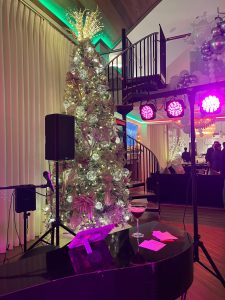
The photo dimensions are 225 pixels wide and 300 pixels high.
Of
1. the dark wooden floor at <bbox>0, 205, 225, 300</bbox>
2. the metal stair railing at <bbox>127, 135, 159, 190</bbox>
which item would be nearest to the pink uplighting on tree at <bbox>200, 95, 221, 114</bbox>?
the dark wooden floor at <bbox>0, 205, 225, 300</bbox>

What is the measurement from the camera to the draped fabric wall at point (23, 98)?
A: 3.64 m

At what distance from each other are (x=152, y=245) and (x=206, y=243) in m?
2.61

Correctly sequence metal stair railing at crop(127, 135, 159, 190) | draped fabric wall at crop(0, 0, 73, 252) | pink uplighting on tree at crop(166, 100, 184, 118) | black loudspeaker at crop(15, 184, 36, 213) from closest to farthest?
black loudspeaker at crop(15, 184, 36, 213) → draped fabric wall at crop(0, 0, 73, 252) → pink uplighting on tree at crop(166, 100, 184, 118) → metal stair railing at crop(127, 135, 159, 190)

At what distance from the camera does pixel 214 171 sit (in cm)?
799

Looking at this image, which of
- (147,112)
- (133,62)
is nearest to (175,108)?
(147,112)

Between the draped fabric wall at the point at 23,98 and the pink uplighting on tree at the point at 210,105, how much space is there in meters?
2.54

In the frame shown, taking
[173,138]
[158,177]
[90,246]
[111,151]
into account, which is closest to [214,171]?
[158,177]

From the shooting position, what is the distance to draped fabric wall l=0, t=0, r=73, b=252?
3.64m

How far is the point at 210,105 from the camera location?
3.95 m

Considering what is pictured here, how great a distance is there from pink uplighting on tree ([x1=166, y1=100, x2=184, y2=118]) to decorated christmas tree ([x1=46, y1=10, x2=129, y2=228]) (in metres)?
1.47

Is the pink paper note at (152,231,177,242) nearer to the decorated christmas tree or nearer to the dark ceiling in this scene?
the decorated christmas tree

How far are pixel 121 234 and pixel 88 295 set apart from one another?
69 centimetres

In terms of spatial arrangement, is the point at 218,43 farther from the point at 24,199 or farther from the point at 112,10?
the point at 24,199

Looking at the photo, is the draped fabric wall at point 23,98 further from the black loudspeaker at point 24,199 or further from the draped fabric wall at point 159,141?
the draped fabric wall at point 159,141
